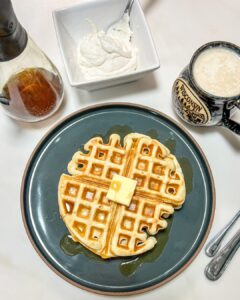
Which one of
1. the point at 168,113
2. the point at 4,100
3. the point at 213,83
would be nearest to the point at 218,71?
the point at 213,83

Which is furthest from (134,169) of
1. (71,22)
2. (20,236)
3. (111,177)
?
(71,22)

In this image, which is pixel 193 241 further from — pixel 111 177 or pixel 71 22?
pixel 71 22

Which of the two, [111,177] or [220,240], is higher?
[111,177]

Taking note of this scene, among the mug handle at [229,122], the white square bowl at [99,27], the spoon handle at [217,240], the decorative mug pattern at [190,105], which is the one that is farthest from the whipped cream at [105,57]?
the spoon handle at [217,240]

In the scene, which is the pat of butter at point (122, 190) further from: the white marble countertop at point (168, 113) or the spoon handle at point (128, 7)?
the spoon handle at point (128, 7)

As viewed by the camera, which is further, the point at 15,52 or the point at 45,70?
the point at 45,70

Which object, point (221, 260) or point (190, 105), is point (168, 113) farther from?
point (221, 260)

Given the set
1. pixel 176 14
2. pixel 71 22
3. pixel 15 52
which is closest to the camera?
pixel 15 52
